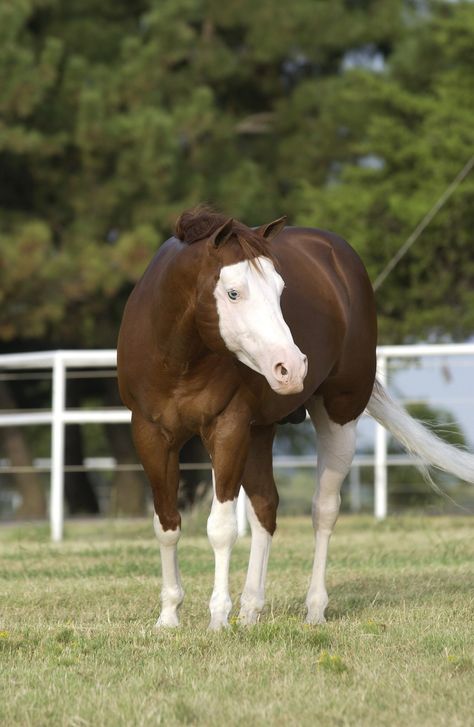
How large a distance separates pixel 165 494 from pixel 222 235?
40.3 inches

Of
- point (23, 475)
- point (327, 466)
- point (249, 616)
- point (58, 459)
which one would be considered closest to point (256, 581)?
point (249, 616)

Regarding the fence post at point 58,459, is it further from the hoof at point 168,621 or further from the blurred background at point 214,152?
the blurred background at point 214,152

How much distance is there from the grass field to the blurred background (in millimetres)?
9268

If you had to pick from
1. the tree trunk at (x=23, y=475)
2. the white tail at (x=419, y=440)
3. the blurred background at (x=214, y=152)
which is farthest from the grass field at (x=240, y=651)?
the tree trunk at (x=23, y=475)

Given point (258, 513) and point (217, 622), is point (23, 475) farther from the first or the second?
point (217, 622)

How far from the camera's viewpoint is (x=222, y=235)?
442 centimetres

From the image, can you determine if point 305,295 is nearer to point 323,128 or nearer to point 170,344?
point 170,344

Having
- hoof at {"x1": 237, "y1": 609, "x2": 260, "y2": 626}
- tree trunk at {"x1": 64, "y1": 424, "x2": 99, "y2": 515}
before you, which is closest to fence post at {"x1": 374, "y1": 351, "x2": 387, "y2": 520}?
hoof at {"x1": 237, "y1": 609, "x2": 260, "y2": 626}

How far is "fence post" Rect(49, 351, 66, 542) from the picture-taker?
9.78m

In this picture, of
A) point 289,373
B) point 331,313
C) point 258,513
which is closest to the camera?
point 289,373

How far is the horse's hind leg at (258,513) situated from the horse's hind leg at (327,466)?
0.97 ft

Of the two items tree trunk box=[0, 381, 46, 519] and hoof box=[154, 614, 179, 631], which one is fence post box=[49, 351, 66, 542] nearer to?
hoof box=[154, 614, 179, 631]

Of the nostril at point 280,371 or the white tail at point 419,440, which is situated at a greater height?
the nostril at point 280,371

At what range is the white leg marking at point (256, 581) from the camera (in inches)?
193
